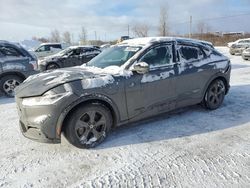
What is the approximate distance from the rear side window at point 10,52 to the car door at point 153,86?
4.77 meters

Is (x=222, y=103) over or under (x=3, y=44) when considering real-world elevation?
under

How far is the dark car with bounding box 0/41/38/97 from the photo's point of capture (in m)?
7.33

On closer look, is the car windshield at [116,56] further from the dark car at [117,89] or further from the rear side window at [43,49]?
the rear side window at [43,49]

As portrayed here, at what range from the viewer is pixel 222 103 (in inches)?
238

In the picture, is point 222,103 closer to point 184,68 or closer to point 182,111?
point 182,111

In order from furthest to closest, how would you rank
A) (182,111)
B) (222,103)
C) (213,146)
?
1. (222,103)
2. (182,111)
3. (213,146)

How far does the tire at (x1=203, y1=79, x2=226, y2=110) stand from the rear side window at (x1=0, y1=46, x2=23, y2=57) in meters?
5.49

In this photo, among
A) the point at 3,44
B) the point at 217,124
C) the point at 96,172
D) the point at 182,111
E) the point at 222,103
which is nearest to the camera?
the point at 96,172

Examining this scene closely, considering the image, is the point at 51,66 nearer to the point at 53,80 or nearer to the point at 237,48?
the point at 53,80

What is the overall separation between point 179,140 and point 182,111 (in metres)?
1.52

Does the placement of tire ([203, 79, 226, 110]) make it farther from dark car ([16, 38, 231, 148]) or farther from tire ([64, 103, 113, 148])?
tire ([64, 103, 113, 148])

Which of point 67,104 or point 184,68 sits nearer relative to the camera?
point 67,104

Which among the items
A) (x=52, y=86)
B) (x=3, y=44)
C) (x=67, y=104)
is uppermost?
(x=3, y=44)

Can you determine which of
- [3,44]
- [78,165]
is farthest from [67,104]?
[3,44]
